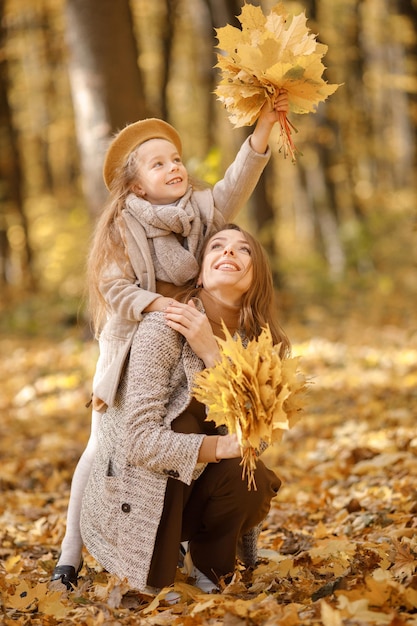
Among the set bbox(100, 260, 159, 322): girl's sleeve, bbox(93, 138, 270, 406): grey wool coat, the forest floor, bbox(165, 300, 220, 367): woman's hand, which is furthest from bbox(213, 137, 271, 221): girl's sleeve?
the forest floor

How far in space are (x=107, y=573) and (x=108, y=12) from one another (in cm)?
532

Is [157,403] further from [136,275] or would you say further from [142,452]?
[136,275]

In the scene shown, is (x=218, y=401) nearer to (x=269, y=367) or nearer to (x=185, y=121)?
(x=269, y=367)

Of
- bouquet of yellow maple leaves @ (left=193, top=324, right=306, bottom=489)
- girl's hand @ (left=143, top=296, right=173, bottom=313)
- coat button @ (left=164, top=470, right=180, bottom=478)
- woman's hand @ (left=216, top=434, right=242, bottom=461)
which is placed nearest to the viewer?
bouquet of yellow maple leaves @ (left=193, top=324, right=306, bottom=489)

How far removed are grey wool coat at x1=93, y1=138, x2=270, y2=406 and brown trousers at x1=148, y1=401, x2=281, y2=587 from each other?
373 mm

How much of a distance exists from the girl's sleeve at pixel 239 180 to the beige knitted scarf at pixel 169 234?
0.27 m

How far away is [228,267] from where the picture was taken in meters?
2.99

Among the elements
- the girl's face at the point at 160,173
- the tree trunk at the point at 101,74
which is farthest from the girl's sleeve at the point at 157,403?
the tree trunk at the point at 101,74

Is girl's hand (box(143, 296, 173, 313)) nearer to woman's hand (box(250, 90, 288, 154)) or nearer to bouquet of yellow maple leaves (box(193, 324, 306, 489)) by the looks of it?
bouquet of yellow maple leaves (box(193, 324, 306, 489))

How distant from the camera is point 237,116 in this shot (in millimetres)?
3059

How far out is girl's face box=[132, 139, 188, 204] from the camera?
3.21m

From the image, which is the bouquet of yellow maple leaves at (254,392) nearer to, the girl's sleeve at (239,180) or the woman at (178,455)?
the woman at (178,455)

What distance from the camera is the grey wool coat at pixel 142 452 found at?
278 centimetres

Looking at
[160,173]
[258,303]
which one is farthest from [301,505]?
[160,173]
